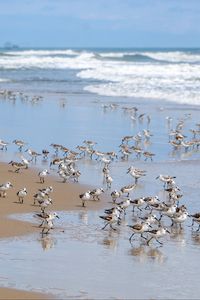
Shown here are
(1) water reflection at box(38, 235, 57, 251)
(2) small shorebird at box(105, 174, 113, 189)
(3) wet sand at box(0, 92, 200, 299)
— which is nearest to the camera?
(3) wet sand at box(0, 92, 200, 299)

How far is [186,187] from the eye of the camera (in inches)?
634

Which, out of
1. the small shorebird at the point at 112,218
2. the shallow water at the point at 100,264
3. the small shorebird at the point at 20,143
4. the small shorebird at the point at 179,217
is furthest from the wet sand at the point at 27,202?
the small shorebird at the point at 20,143

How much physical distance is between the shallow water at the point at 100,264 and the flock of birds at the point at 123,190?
21 cm

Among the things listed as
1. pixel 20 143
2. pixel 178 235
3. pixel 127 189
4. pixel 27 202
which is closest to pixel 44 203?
pixel 27 202

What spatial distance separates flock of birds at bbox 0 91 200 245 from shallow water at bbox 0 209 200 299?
21 centimetres

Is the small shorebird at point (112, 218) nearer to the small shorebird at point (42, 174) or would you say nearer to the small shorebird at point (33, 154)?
the small shorebird at point (42, 174)

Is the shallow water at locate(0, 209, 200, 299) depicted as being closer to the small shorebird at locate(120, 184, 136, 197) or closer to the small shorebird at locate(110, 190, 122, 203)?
the small shorebird at locate(110, 190, 122, 203)

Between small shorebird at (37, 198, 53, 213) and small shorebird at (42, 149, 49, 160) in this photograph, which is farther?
small shorebird at (42, 149, 49, 160)

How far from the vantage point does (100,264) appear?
1001 cm

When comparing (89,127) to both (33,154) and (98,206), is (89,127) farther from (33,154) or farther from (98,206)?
(98,206)

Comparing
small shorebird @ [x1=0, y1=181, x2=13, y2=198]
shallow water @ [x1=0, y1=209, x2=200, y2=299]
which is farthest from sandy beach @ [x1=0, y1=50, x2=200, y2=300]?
small shorebird @ [x1=0, y1=181, x2=13, y2=198]

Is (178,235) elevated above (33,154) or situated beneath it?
situated beneath

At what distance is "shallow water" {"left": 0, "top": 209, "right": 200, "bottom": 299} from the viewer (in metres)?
8.94

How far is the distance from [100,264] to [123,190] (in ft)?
16.0
